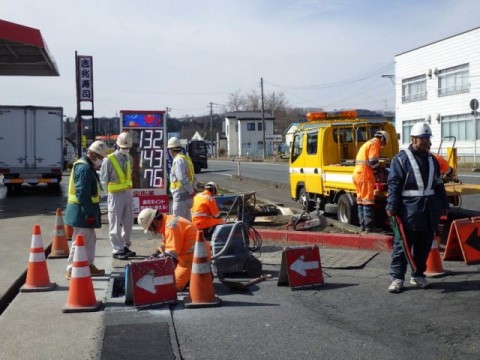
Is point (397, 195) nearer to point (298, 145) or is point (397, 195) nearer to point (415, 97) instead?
point (298, 145)

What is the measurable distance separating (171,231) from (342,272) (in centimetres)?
252

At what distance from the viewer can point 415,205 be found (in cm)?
680

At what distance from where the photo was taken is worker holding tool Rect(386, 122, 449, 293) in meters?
6.81

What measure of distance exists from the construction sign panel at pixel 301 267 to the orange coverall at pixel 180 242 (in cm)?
113

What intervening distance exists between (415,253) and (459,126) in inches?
1451

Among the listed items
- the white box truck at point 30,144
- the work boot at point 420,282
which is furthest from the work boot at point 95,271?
the white box truck at point 30,144

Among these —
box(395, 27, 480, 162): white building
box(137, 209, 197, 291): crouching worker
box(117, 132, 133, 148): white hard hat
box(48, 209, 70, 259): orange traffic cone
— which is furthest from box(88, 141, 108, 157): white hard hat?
box(395, 27, 480, 162): white building

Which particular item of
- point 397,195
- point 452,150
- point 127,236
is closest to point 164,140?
point 127,236

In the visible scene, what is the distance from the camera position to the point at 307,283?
7.11 m

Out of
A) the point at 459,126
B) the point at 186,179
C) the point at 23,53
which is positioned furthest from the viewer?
the point at 459,126

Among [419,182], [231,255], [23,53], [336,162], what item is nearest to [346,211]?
[336,162]

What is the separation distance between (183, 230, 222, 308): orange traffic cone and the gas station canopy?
1335cm

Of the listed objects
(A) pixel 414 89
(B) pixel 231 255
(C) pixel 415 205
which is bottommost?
(B) pixel 231 255

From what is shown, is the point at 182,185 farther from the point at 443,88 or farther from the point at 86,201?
→ the point at 443,88
